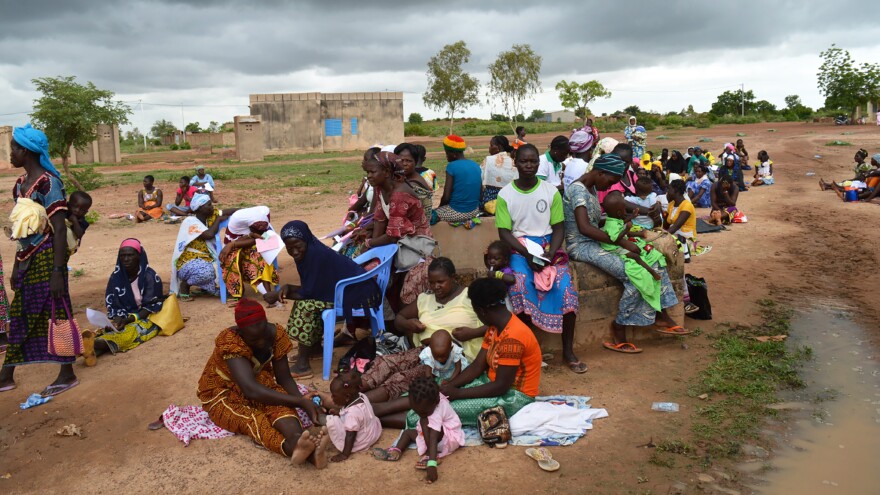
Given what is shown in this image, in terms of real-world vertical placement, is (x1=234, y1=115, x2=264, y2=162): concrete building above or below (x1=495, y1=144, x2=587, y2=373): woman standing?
above

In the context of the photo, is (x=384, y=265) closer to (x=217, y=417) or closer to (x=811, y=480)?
(x=217, y=417)

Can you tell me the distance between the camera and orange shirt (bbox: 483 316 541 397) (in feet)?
14.6

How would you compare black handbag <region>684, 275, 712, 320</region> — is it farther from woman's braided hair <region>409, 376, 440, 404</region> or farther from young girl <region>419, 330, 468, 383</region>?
woman's braided hair <region>409, 376, 440, 404</region>

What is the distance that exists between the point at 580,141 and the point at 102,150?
1266 inches

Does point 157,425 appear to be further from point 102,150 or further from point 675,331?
point 102,150

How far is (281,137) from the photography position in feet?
Answer: 114

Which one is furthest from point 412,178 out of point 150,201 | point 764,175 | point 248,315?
point 764,175

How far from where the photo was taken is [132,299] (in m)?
6.55

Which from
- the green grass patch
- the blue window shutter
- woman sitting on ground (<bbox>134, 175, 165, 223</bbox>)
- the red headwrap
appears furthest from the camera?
the blue window shutter

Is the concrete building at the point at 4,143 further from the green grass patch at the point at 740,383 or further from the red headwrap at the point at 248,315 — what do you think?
the green grass patch at the point at 740,383

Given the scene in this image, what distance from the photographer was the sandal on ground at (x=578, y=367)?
5.48m

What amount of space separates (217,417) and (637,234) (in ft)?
12.7

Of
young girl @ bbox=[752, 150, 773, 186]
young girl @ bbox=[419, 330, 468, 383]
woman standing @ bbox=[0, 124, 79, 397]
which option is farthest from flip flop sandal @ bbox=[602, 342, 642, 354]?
young girl @ bbox=[752, 150, 773, 186]

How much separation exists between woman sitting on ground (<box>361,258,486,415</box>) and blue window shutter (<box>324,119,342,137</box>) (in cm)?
3181
